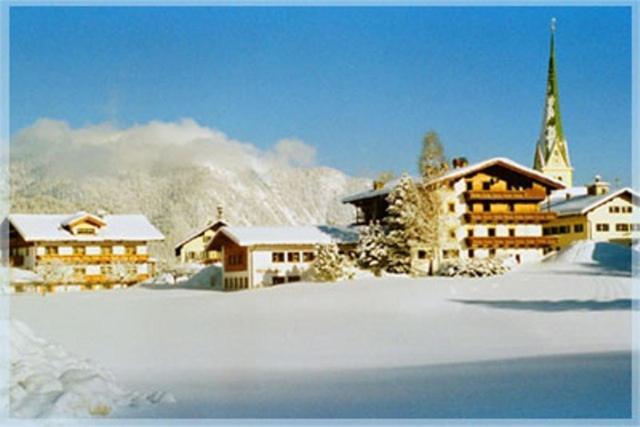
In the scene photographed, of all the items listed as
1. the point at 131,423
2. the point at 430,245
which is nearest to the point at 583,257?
the point at 430,245

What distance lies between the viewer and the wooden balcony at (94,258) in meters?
23.6

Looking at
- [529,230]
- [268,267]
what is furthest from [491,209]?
[268,267]

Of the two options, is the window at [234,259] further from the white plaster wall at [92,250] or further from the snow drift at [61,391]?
the snow drift at [61,391]

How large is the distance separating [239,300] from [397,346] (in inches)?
240

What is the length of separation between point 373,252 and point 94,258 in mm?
7149

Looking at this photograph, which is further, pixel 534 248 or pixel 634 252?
pixel 534 248

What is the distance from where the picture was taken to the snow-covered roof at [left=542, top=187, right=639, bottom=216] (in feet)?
97.7

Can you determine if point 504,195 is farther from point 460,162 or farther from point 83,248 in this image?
point 83,248

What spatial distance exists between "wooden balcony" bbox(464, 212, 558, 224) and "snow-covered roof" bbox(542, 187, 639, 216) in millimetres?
754

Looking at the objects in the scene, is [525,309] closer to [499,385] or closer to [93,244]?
Result: [499,385]

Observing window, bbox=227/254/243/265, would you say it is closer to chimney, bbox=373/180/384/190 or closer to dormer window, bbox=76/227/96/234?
dormer window, bbox=76/227/96/234

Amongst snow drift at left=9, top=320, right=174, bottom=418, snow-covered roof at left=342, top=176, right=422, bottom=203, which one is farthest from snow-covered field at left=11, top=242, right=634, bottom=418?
snow-covered roof at left=342, top=176, right=422, bottom=203

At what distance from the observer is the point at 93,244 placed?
81.8 feet

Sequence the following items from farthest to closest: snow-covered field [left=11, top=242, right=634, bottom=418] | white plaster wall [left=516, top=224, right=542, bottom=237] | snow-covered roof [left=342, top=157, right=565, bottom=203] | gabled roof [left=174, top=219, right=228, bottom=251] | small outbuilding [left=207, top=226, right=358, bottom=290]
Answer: white plaster wall [left=516, top=224, right=542, bottom=237] → snow-covered roof [left=342, top=157, right=565, bottom=203] → gabled roof [left=174, top=219, right=228, bottom=251] → small outbuilding [left=207, top=226, right=358, bottom=290] → snow-covered field [left=11, top=242, right=634, bottom=418]
